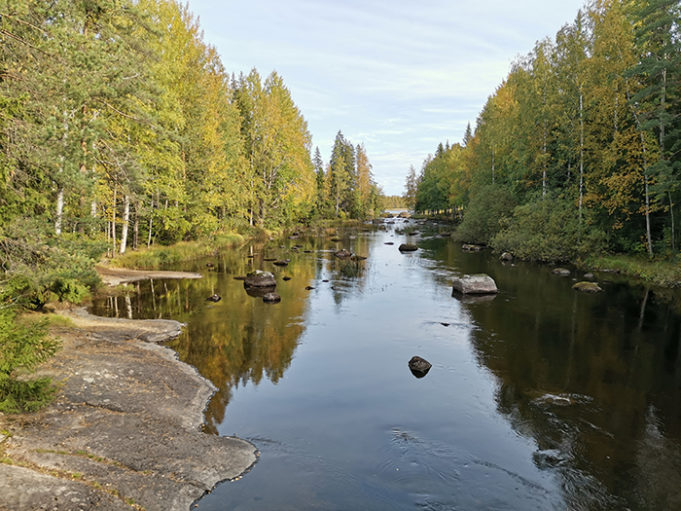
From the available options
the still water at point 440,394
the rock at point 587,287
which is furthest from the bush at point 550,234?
the still water at point 440,394

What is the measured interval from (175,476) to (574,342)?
53.9 feet

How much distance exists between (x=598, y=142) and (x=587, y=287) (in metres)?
14.4

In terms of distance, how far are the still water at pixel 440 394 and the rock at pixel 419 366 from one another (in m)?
0.27

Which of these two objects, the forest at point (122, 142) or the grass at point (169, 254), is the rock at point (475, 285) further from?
the grass at point (169, 254)

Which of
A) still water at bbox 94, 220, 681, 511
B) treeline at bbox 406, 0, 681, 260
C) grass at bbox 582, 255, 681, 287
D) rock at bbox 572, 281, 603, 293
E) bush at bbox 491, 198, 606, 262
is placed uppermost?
treeline at bbox 406, 0, 681, 260

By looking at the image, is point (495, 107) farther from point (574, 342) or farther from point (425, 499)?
point (425, 499)

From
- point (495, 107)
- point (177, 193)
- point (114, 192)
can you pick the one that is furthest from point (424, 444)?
point (495, 107)

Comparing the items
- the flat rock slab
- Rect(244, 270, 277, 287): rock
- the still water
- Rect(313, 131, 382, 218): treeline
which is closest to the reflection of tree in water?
the still water

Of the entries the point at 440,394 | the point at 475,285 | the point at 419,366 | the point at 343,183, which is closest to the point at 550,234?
the point at 475,285

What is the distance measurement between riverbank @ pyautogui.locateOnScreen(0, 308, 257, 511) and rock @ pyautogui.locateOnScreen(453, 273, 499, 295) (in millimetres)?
18030

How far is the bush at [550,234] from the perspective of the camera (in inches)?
1433

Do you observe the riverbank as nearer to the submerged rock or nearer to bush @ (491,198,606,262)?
the submerged rock

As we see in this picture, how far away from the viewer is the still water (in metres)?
9.14

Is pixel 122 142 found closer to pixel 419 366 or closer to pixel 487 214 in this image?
pixel 419 366
